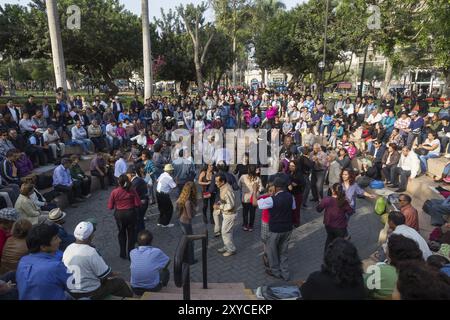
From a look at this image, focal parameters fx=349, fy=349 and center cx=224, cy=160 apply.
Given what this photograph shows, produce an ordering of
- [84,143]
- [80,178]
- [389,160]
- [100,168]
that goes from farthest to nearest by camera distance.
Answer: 1. [84,143]
2. [100,168]
3. [389,160]
4. [80,178]

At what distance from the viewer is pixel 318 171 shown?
9148 millimetres

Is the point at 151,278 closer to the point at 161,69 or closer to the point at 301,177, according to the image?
the point at 301,177

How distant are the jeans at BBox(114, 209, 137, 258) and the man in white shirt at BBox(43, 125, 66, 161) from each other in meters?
5.74

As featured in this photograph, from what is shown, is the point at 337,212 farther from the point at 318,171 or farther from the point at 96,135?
the point at 96,135

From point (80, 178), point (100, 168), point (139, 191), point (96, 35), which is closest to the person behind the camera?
point (139, 191)

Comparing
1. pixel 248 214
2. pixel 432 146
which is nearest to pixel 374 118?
pixel 432 146

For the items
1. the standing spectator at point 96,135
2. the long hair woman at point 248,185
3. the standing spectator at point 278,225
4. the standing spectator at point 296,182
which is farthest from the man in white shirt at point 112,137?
the standing spectator at point 278,225

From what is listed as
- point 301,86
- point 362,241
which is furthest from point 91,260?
point 301,86

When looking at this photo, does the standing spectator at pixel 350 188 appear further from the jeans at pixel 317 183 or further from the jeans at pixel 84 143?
the jeans at pixel 84 143

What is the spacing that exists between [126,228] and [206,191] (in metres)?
1.96

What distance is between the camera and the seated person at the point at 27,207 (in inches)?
244

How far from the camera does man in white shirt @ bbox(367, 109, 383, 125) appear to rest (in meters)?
14.1

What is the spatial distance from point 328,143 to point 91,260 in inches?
468
